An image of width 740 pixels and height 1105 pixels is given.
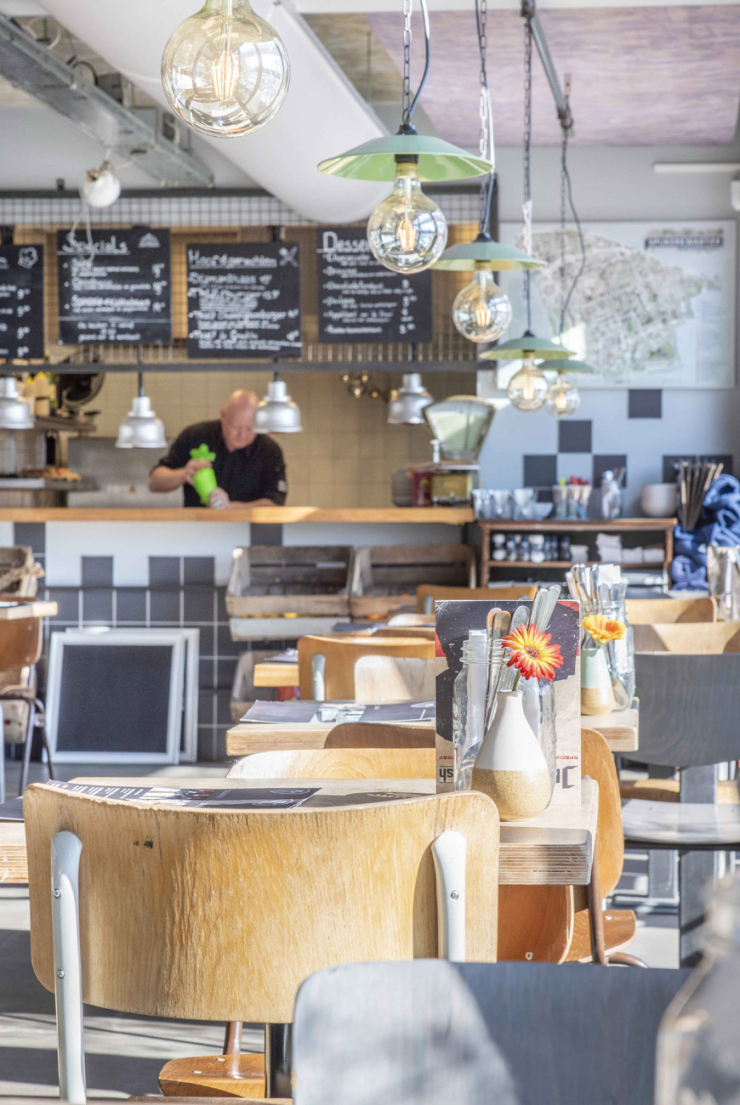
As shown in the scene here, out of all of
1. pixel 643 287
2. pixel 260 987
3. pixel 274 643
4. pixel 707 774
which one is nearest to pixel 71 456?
pixel 274 643

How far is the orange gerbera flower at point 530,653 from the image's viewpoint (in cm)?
151

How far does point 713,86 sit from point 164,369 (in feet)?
10.6

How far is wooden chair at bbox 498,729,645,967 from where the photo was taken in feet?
5.48

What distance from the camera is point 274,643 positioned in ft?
19.7

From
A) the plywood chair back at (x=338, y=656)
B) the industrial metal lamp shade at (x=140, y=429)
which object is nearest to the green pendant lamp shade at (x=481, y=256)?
the plywood chair back at (x=338, y=656)

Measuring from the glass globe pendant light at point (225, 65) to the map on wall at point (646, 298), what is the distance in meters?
4.89

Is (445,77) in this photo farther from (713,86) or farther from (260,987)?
(260,987)

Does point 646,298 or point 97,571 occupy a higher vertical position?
point 646,298

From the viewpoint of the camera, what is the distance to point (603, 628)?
253 cm

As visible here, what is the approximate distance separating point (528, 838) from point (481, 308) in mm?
2318

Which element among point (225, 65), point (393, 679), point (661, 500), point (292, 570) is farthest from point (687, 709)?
point (661, 500)

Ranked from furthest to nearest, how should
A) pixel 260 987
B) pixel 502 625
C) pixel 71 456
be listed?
pixel 71 456
pixel 502 625
pixel 260 987

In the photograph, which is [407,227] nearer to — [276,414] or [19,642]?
[19,642]

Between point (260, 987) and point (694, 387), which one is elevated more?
point (694, 387)
